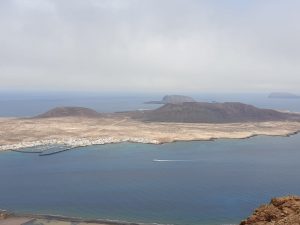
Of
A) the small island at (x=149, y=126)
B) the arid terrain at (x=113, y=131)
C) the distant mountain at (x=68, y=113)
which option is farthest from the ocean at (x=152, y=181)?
the distant mountain at (x=68, y=113)

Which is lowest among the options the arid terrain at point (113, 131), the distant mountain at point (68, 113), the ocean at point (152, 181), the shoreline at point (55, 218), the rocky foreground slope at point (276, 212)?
the shoreline at point (55, 218)

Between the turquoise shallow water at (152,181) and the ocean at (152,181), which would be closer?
the ocean at (152,181)

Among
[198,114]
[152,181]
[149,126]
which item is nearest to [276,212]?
[152,181]

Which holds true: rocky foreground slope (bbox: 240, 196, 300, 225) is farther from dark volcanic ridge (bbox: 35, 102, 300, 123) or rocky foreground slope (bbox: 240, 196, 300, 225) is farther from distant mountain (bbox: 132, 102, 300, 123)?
distant mountain (bbox: 132, 102, 300, 123)

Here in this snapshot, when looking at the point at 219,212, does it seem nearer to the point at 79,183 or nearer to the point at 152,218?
the point at 152,218

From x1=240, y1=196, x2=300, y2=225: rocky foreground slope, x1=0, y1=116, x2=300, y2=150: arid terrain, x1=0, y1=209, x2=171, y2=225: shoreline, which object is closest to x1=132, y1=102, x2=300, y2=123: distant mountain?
x1=0, y1=116, x2=300, y2=150: arid terrain

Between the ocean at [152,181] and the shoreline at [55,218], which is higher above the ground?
the ocean at [152,181]

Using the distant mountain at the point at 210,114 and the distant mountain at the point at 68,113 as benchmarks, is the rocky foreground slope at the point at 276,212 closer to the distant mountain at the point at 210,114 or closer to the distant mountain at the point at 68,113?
the distant mountain at the point at 210,114
